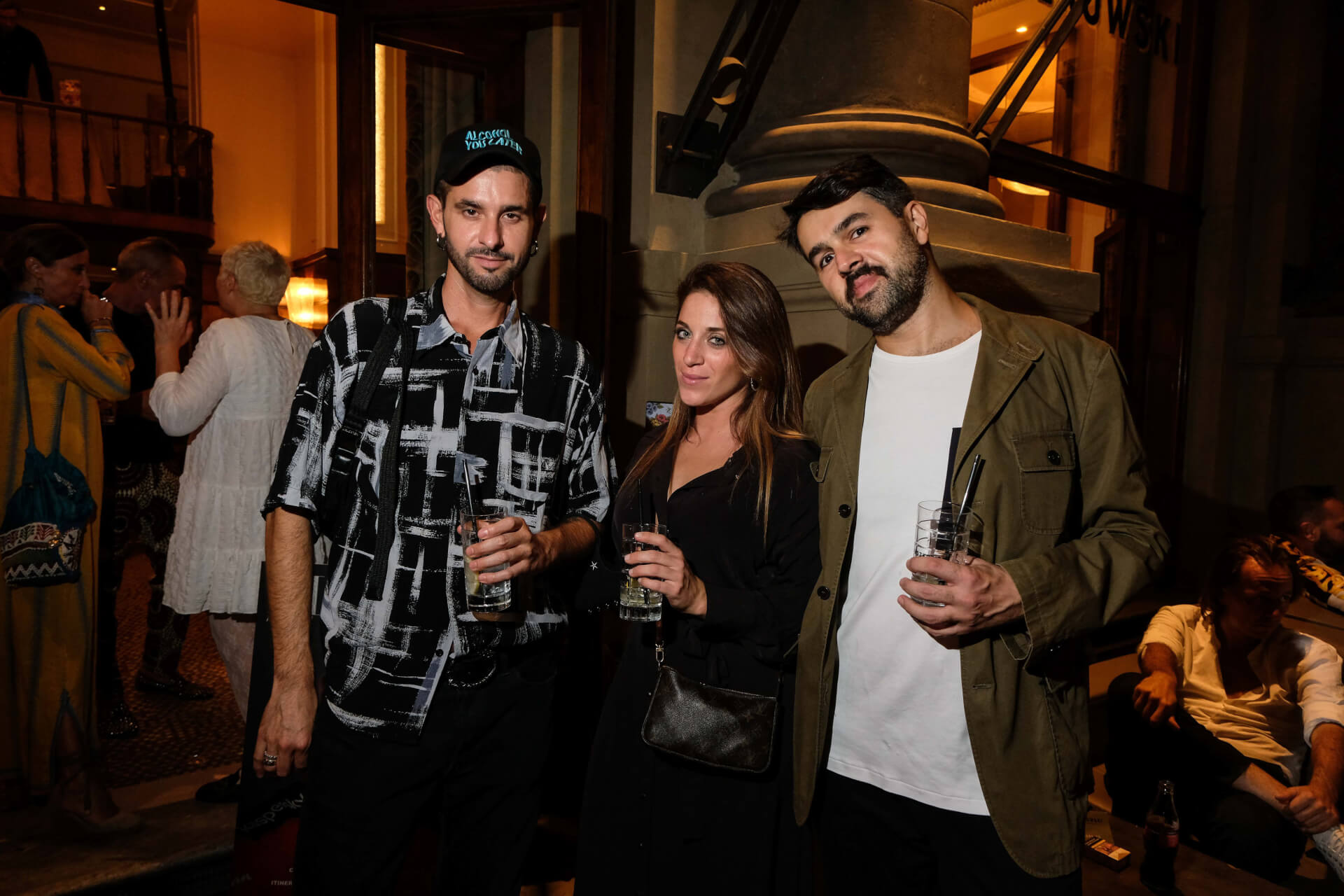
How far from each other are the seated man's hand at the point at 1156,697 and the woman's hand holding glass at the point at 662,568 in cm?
249

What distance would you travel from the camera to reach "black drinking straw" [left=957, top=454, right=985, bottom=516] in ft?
5.01

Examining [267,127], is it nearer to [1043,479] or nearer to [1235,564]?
[1235,564]

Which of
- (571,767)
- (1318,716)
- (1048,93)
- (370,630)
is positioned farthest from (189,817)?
(1048,93)

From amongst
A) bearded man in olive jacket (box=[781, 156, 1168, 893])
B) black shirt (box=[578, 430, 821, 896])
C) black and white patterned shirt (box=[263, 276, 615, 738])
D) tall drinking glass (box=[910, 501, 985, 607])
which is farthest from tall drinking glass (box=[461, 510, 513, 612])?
tall drinking glass (box=[910, 501, 985, 607])

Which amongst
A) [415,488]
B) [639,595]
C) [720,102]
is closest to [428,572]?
[415,488]

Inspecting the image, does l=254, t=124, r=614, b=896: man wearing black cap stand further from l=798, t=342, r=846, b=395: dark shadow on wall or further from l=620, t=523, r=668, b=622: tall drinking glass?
l=798, t=342, r=846, b=395: dark shadow on wall

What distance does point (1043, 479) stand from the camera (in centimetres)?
169

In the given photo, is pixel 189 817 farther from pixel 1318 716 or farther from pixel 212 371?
pixel 1318 716

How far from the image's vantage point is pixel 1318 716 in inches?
131

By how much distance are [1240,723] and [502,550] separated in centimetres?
352

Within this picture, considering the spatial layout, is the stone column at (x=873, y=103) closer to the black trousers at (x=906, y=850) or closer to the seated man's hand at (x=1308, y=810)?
→ the black trousers at (x=906, y=850)

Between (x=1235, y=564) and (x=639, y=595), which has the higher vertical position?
(x=639, y=595)

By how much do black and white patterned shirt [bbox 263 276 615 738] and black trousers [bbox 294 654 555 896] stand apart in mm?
68

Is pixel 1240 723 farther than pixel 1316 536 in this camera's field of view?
No
